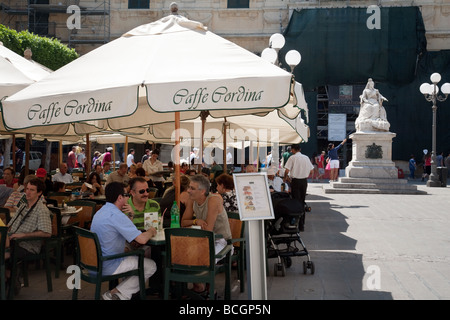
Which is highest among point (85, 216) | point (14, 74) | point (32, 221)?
point (14, 74)

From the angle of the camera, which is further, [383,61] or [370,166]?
[383,61]

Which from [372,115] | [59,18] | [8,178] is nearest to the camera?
[8,178]

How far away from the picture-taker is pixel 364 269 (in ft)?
22.1

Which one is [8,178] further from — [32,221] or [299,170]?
[299,170]

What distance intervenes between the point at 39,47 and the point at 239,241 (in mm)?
27077

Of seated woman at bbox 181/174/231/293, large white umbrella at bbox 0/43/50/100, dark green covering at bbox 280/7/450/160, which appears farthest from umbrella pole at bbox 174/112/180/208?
dark green covering at bbox 280/7/450/160

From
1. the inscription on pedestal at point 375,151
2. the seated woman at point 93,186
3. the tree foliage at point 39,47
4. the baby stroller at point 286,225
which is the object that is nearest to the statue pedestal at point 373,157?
the inscription on pedestal at point 375,151

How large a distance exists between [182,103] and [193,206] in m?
1.64

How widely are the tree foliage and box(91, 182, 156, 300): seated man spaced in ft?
80.7

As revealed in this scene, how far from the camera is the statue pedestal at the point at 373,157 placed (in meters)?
19.7

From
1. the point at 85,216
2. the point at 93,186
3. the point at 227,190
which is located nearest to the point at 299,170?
the point at 93,186

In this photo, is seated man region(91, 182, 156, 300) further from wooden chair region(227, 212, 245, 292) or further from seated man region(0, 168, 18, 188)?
seated man region(0, 168, 18, 188)

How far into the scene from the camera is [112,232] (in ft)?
15.7
